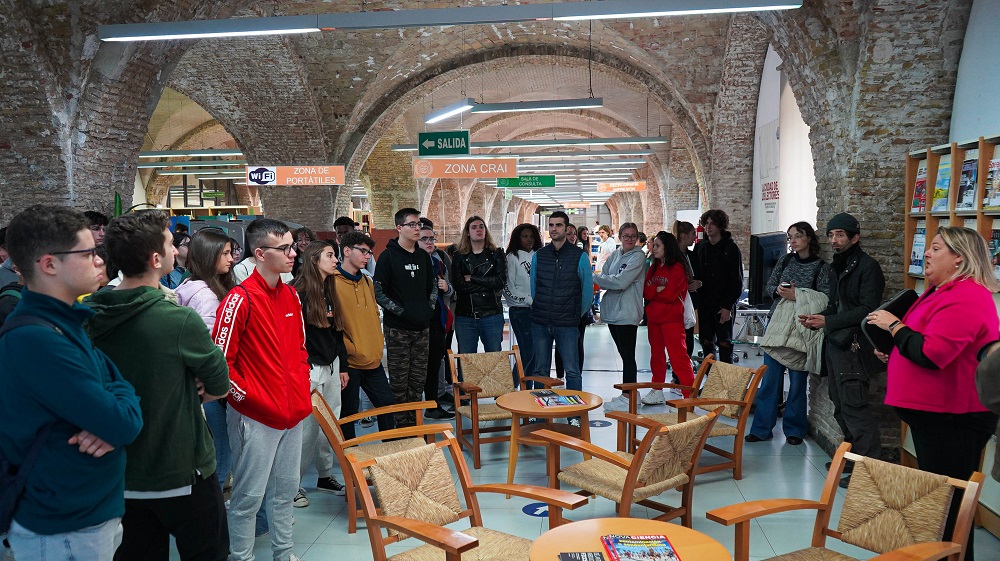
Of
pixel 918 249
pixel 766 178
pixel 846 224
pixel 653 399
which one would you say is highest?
pixel 766 178

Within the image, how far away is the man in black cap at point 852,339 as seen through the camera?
4.30 m

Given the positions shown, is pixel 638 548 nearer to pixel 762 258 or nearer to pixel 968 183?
pixel 968 183

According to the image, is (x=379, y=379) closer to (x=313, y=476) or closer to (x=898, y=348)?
(x=313, y=476)

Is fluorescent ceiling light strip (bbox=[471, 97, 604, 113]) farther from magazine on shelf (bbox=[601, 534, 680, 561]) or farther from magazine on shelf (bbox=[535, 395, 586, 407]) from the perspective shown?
magazine on shelf (bbox=[601, 534, 680, 561])

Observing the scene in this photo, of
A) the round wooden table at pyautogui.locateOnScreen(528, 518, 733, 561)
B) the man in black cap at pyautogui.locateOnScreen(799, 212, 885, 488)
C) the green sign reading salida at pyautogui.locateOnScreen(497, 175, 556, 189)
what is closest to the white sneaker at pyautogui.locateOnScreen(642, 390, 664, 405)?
the man in black cap at pyautogui.locateOnScreen(799, 212, 885, 488)

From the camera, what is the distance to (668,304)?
20.2 feet

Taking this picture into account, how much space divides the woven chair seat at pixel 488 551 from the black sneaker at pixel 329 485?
1.73 meters

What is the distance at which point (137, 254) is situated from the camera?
2.22 m

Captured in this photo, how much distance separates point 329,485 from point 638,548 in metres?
2.52

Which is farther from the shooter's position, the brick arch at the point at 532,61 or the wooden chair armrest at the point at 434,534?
the brick arch at the point at 532,61

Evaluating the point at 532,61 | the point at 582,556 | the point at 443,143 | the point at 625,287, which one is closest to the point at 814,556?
the point at 582,556

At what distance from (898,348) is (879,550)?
2.89ft

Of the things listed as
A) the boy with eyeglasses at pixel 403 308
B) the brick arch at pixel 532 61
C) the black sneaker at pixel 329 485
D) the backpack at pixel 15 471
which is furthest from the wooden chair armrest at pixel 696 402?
the brick arch at pixel 532 61

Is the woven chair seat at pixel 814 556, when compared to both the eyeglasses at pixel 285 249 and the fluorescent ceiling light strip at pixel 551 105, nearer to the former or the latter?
the eyeglasses at pixel 285 249
